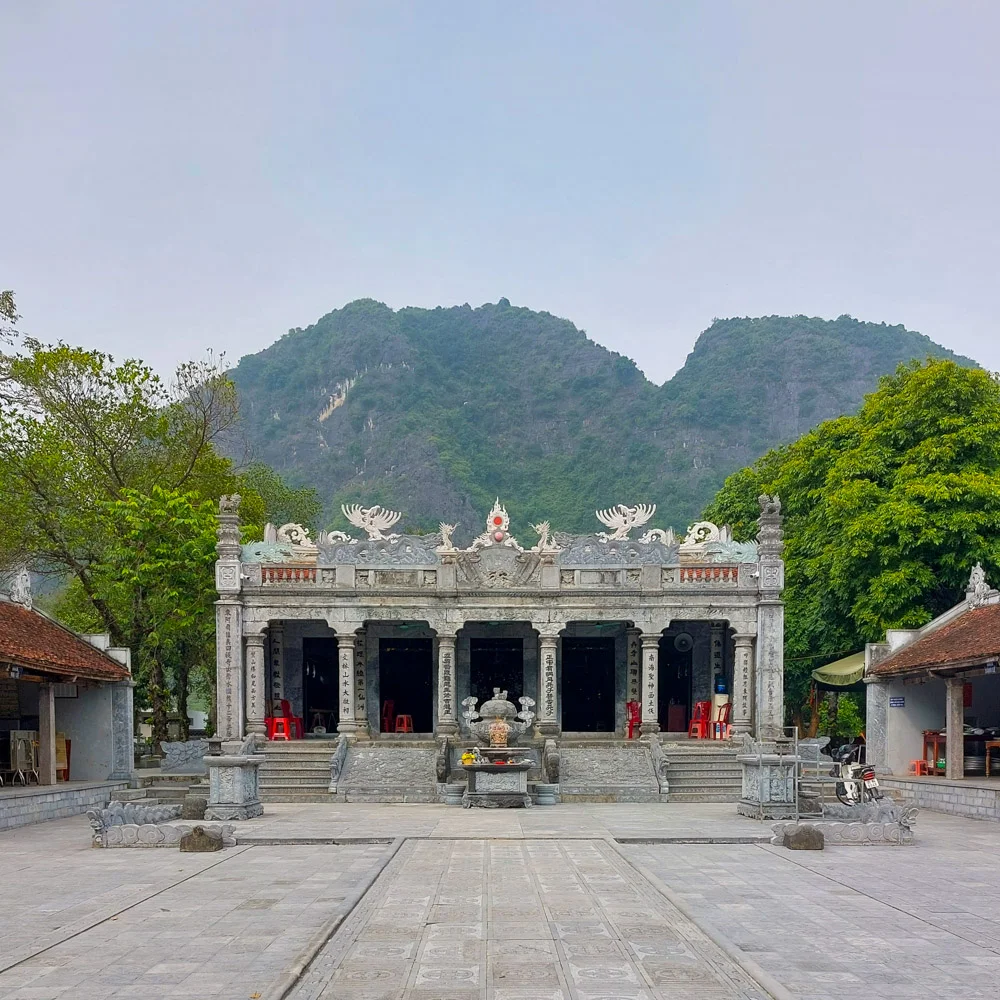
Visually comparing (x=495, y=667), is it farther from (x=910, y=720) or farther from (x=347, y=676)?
(x=910, y=720)

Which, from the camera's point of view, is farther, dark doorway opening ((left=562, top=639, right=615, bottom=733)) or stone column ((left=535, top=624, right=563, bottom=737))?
dark doorway opening ((left=562, top=639, right=615, bottom=733))

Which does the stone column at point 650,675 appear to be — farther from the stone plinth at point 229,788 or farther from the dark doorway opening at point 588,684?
the stone plinth at point 229,788

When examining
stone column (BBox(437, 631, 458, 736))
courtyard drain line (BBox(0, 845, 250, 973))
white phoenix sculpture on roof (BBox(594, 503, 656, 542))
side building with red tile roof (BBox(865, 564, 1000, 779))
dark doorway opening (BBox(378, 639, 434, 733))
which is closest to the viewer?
courtyard drain line (BBox(0, 845, 250, 973))

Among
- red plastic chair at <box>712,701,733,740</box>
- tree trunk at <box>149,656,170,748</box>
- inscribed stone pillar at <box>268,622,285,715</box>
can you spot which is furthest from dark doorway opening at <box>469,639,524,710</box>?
tree trunk at <box>149,656,170,748</box>

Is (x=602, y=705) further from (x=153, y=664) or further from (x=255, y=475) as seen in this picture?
(x=255, y=475)

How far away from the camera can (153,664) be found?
30.5 metres

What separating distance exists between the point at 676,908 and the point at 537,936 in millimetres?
1769

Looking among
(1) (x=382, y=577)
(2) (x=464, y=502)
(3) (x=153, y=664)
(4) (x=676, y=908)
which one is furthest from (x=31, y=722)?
(2) (x=464, y=502)

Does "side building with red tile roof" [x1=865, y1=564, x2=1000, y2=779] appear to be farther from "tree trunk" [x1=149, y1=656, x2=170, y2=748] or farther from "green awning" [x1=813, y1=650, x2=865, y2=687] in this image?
"tree trunk" [x1=149, y1=656, x2=170, y2=748]

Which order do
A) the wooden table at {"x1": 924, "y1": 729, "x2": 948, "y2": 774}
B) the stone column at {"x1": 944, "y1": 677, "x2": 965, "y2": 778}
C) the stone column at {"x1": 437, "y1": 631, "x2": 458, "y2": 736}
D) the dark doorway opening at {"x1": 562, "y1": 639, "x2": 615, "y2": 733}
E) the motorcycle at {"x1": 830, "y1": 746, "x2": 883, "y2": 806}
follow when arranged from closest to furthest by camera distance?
the motorcycle at {"x1": 830, "y1": 746, "x2": 883, "y2": 806} → the stone column at {"x1": 944, "y1": 677, "x2": 965, "y2": 778} → the wooden table at {"x1": 924, "y1": 729, "x2": 948, "y2": 774} → the stone column at {"x1": 437, "y1": 631, "x2": 458, "y2": 736} → the dark doorway opening at {"x1": 562, "y1": 639, "x2": 615, "y2": 733}

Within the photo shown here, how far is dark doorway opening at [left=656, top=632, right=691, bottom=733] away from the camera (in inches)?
1128

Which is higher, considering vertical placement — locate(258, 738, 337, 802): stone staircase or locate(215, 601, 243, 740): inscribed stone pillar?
locate(215, 601, 243, 740): inscribed stone pillar

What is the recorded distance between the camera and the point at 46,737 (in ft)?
71.8

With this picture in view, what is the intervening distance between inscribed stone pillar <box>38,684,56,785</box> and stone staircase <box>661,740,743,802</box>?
38.6 feet
